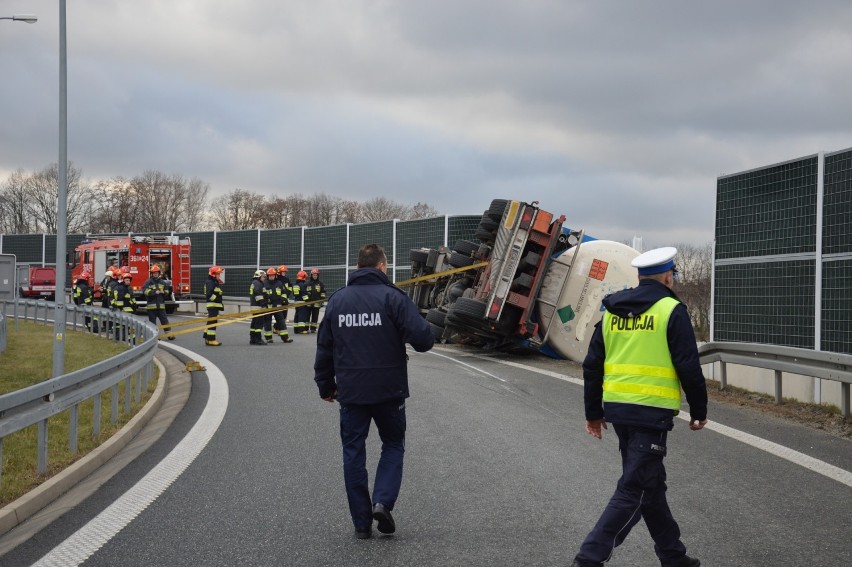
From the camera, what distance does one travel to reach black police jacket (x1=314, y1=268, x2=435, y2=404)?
518 cm

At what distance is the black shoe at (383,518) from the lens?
5.01 metres

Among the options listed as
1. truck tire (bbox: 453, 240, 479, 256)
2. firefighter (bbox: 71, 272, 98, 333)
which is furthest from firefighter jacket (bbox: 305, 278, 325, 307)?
truck tire (bbox: 453, 240, 479, 256)

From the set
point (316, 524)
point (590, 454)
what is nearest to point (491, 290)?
point (590, 454)

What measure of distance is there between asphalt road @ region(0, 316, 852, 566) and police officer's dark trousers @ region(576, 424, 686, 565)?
16.7 inches

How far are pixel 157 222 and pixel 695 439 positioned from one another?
81.5 m

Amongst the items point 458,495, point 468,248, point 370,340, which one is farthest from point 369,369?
point 468,248

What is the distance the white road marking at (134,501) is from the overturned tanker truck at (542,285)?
291 inches

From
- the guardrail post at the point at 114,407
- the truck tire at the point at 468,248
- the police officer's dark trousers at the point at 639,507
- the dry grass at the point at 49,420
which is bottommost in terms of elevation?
the dry grass at the point at 49,420

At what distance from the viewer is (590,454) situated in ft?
24.6

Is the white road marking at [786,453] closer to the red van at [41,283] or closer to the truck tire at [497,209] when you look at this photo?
the truck tire at [497,209]

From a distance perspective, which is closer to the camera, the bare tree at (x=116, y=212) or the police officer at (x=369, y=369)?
the police officer at (x=369, y=369)

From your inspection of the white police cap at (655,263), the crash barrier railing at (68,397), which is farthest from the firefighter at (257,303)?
the white police cap at (655,263)

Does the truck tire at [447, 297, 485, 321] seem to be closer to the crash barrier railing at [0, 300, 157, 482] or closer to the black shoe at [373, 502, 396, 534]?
the crash barrier railing at [0, 300, 157, 482]

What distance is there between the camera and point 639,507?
4223 millimetres
